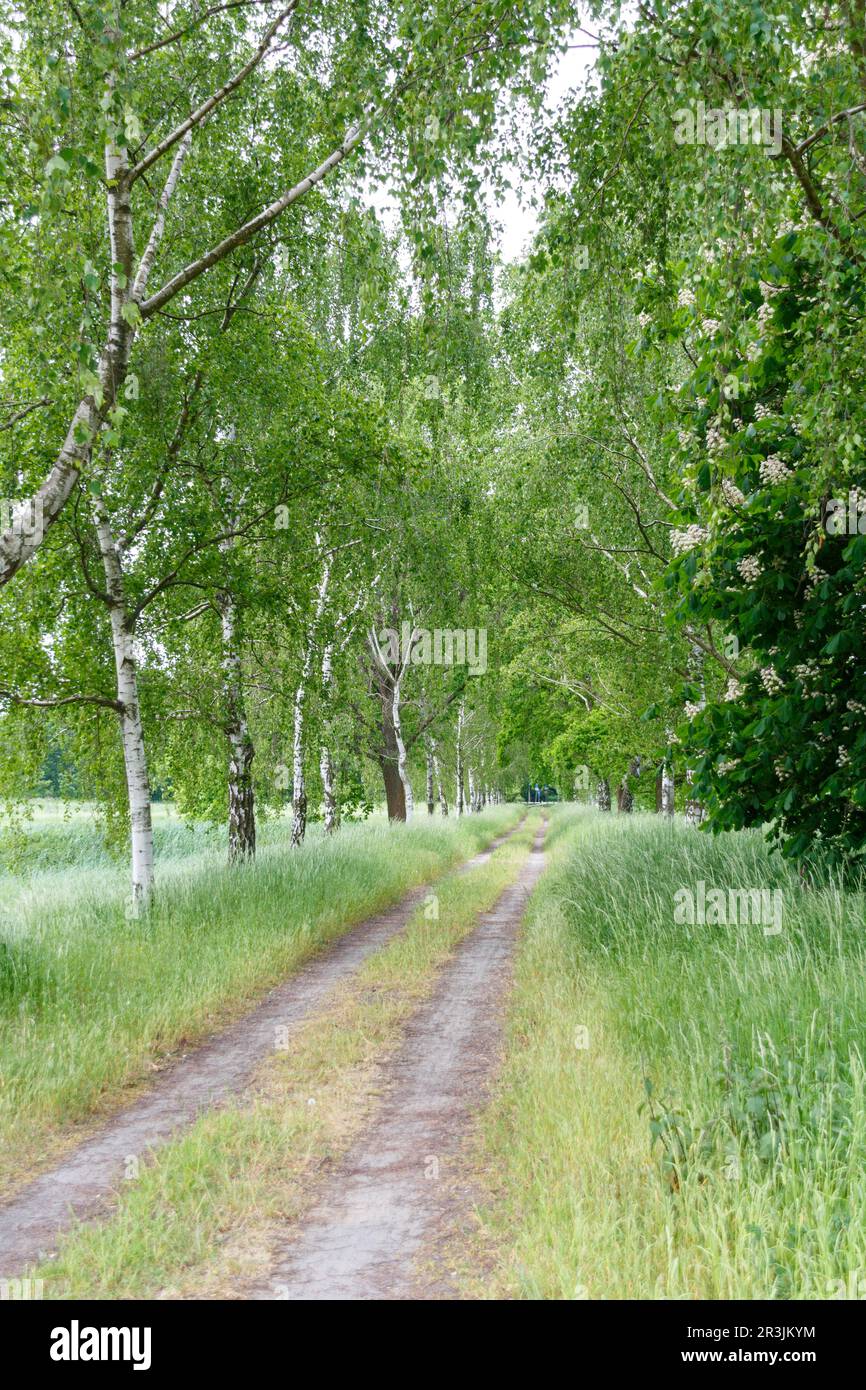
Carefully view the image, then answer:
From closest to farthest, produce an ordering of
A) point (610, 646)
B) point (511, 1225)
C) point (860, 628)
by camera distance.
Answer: point (511, 1225)
point (860, 628)
point (610, 646)

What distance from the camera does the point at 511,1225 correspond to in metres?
4.08

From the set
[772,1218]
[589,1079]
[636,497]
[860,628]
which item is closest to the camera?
[772,1218]

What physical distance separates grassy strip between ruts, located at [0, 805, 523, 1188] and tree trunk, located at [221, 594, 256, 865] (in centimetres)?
54

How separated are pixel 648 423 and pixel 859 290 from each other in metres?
7.21

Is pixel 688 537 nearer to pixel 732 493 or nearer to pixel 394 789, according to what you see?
pixel 732 493

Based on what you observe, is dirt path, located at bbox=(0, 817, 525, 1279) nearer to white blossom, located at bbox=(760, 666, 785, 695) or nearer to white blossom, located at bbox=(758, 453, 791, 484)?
white blossom, located at bbox=(760, 666, 785, 695)

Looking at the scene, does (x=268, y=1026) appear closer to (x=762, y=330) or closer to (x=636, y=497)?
(x=762, y=330)

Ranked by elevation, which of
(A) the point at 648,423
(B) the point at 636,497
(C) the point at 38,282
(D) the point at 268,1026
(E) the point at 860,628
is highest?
(A) the point at 648,423

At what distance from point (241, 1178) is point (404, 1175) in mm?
918

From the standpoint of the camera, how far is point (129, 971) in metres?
8.13

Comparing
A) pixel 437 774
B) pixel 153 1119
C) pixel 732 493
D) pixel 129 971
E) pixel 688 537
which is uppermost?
pixel 732 493

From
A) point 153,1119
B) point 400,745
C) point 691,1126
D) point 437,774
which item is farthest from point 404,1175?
point 437,774

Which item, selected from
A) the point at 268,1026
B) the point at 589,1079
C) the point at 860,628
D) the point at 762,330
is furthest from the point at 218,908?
the point at 762,330

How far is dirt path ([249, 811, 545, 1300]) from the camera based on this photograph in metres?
3.72
